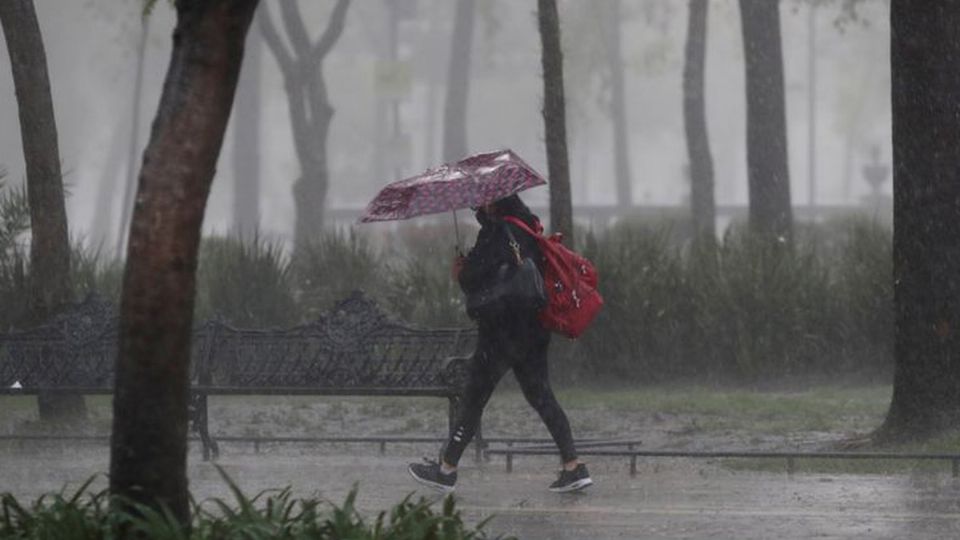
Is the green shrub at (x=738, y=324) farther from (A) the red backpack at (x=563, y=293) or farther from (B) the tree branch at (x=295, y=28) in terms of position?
(B) the tree branch at (x=295, y=28)

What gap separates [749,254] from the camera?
21.3 m

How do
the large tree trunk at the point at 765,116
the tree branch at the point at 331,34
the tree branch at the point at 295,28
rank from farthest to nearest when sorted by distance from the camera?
the tree branch at the point at 295,28 → the tree branch at the point at 331,34 → the large tree trunk at the point at 765,116

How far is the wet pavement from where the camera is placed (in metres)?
11.1

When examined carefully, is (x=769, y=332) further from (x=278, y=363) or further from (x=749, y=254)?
(x=278, y=363)

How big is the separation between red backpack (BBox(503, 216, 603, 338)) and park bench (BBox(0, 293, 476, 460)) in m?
2.43

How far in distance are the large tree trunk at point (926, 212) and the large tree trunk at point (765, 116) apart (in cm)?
1217

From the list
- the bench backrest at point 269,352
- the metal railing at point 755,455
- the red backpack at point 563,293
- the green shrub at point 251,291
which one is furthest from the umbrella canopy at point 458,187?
the green shrub at point 251,291

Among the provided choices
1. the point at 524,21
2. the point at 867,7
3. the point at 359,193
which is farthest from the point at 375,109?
the point at 867,7

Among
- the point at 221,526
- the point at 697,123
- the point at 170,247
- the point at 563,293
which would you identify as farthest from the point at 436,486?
the point at 697,123

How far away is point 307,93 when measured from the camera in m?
38.7

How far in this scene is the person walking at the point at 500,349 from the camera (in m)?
12.6

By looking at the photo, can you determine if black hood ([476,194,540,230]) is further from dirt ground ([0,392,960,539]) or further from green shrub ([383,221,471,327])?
green shrub ([383,221,471,327])

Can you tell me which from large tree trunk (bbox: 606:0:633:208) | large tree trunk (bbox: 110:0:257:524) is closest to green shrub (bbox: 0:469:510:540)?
large tree trunk (bbox: 110:0:257:524)

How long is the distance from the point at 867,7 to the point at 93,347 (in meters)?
58.8
